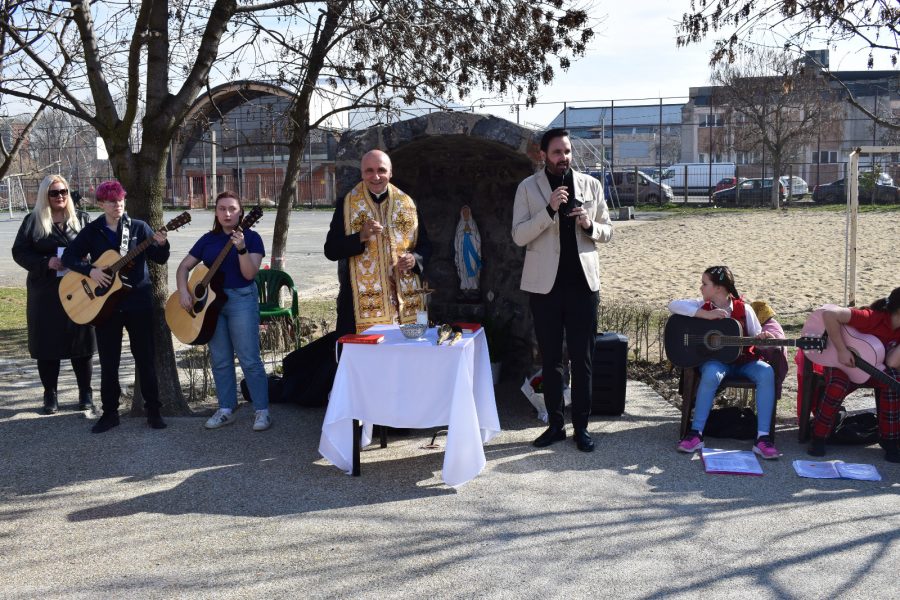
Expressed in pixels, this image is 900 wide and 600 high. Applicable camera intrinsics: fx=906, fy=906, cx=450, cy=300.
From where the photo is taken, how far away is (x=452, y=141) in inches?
288

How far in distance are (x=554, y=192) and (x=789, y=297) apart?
7.98m

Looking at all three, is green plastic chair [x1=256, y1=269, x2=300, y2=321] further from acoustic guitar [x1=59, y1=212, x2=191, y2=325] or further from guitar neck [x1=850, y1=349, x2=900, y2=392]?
guitar neck [x1=850, y1=349, x2=900, y2=392]

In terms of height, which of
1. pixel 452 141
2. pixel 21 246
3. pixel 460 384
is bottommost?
pixel 460 384

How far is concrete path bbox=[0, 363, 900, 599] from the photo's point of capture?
3982 mm

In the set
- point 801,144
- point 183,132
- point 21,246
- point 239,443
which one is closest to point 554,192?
point 239,443

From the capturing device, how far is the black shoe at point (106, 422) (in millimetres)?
6301

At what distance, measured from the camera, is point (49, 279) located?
677 centimetres

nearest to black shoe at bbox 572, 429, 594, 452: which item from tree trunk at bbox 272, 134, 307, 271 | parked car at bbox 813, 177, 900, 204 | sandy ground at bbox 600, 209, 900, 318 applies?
tree trunk at bbox 272, 134, 307, 271

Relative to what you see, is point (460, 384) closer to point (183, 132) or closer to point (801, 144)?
point (183, 132)

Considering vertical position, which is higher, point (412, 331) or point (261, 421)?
point (412, 331)

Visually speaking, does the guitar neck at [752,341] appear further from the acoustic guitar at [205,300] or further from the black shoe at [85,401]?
the black shoe at [85,401]

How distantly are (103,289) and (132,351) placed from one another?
517 mm

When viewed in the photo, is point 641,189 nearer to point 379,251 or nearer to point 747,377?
point 747,377

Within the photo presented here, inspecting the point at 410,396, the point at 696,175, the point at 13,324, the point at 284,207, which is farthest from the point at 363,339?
the point at 696,175
